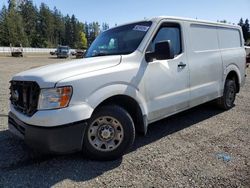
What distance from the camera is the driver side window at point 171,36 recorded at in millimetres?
4852

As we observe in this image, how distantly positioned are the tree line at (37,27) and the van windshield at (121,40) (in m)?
91.9

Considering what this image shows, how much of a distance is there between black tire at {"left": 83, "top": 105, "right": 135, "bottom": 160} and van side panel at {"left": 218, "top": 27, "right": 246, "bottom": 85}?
332 cm

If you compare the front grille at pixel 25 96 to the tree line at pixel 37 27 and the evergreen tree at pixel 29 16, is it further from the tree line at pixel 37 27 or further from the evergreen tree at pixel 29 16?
the evergreen tree at pixel 29 16

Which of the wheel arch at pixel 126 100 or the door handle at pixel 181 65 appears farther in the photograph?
the door handle at pixel 181 65

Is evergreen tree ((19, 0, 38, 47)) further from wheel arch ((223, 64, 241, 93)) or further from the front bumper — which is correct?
the front bumper

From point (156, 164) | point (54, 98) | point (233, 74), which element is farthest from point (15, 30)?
point (156, 164)

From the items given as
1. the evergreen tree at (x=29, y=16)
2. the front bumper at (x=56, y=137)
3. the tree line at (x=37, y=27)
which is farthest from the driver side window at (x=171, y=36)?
the evergreen tree at (x=29, y=16)

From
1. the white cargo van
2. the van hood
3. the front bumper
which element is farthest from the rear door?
the front bumper

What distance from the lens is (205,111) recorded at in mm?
6941

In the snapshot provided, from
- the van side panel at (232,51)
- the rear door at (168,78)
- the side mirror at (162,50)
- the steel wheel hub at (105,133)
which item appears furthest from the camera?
the van side panel at (232,51)

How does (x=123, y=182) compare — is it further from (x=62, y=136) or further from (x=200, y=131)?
(x=200, y=131)

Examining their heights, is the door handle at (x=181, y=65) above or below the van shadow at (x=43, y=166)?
above

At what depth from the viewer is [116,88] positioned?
4.09 metres

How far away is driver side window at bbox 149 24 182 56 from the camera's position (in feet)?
15.9
